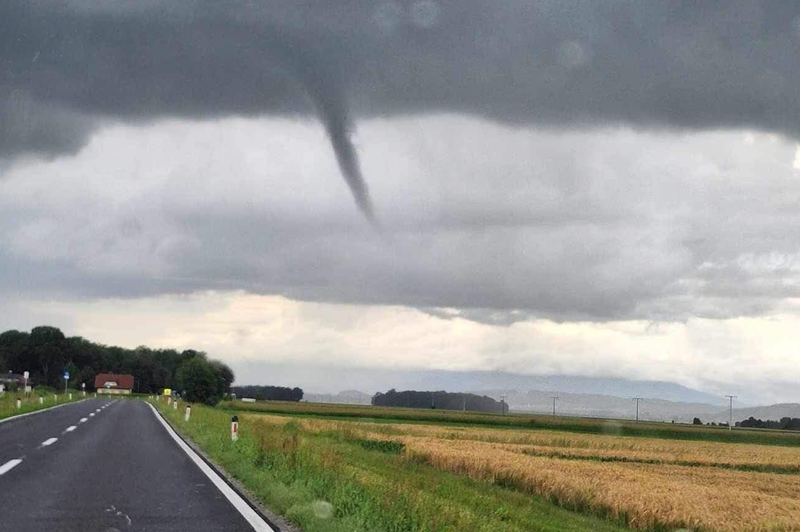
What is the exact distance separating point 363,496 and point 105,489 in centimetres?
504

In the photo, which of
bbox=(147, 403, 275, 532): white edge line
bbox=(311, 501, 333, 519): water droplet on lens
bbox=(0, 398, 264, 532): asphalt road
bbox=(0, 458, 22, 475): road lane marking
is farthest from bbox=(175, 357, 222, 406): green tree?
bbox=(311, 501, 333, 519): water droplet on lens

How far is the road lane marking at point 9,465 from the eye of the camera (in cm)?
1754

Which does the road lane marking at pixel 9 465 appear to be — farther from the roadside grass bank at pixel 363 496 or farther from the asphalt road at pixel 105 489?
the roadside grass bank at pixel 363 496

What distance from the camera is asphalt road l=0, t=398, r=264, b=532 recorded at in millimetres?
11695

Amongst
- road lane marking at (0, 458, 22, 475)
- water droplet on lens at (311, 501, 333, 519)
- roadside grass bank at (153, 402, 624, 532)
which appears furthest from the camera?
road lane marking at (0, 458, 22, 475)

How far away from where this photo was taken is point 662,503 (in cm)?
2159

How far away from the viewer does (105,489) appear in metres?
15.3

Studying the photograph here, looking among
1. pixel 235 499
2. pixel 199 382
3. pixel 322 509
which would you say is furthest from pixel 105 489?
pixel 199 382

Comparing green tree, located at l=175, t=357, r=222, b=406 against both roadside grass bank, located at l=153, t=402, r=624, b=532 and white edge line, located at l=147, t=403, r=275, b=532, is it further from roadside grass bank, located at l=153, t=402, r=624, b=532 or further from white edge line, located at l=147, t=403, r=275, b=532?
white edge line, located at l=147, t=403, r=275, b=532

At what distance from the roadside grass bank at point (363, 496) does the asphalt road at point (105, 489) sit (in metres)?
0.92

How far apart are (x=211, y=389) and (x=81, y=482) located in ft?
337

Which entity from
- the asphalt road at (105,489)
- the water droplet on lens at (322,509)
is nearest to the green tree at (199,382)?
the asphalt road at (105,489)

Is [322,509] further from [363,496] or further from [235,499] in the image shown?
[235,499]

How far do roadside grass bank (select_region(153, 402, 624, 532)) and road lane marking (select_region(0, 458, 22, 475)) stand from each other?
433cm
